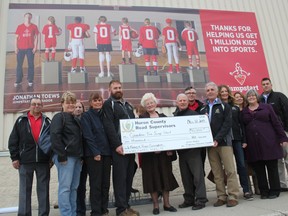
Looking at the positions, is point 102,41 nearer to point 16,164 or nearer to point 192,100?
point 192,100

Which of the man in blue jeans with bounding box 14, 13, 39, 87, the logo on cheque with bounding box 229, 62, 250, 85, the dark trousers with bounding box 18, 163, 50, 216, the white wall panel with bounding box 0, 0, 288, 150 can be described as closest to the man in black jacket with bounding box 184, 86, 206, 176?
the dark trousers with bounding box 18, 163, 50, 216

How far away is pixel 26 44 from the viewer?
595 cm

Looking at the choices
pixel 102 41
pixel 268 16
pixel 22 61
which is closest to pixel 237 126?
pixel 102 41

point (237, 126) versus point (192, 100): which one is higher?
point (192, 100)

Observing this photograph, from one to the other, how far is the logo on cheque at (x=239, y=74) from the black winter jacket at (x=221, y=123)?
10.6 feet

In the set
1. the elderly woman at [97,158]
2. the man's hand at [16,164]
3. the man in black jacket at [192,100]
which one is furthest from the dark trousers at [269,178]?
the man's hand at [16,164]

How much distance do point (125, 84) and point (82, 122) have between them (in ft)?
9.03

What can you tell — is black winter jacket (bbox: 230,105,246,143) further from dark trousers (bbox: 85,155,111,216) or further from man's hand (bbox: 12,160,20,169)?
man's hand (bbox: 12,160,20,169)

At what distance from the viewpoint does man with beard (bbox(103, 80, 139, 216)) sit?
11.3 ft

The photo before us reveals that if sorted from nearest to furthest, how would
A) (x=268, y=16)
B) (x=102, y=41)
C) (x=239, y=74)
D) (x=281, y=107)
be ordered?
(x=281, y=107) < (x=102, y=41) < (x=239, y=74) < (x=268, y=16)

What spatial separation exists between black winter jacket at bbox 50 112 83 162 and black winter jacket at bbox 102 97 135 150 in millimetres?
387

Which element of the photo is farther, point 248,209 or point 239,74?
point 239,74

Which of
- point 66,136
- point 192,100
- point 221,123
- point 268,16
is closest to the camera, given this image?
point 66,136

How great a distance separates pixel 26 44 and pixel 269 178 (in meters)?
5.65
